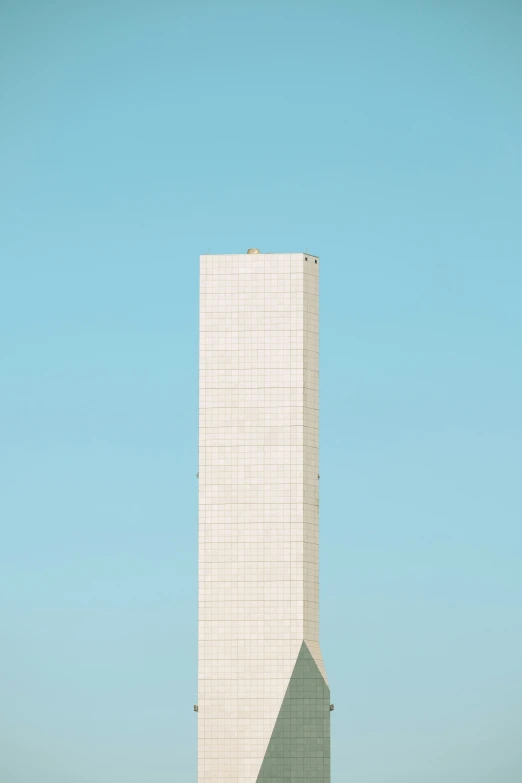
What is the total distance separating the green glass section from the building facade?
0.07 metres

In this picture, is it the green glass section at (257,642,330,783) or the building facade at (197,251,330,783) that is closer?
the green glass section at (257,642,330,783)

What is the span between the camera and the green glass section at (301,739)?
600ft

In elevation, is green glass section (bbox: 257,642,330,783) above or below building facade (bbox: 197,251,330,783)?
below

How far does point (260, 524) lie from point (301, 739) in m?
15.5

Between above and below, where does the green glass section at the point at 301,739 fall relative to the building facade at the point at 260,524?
below

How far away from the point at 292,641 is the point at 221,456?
14.2 meters

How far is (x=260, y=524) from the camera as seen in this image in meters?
186

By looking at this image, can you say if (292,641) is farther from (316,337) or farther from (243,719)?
(316,337)

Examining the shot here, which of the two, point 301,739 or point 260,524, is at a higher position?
point 260,524

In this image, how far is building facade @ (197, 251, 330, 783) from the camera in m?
183

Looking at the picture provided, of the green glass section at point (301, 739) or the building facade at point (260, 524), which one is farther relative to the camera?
the building facade at point (260, 524)

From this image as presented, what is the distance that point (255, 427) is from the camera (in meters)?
187

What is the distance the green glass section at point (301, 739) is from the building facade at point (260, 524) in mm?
70

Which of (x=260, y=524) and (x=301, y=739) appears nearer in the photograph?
(x=301, y=739)
